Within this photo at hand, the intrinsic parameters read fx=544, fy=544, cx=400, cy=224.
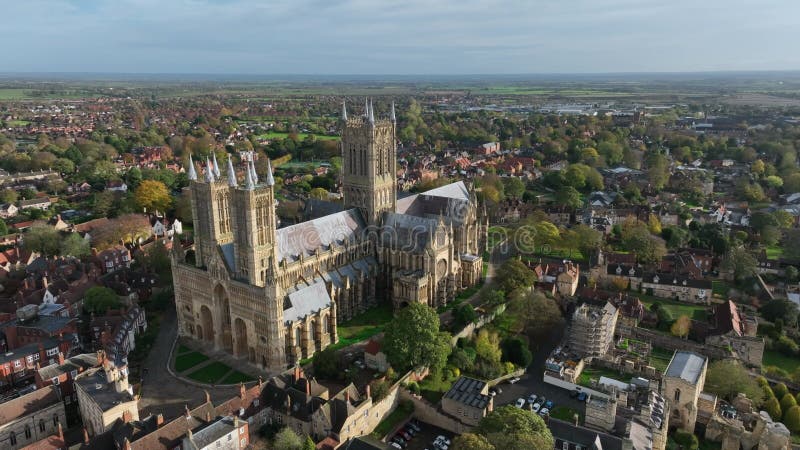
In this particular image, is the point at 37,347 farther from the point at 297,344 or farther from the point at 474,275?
the point at 474,275

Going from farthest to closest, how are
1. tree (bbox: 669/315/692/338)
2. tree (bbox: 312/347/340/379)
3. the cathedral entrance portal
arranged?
1. tree (bbox: 669/315/692/338)
2. the cathedral entrance portal
3. tree (bbox: 312/347/340/379)

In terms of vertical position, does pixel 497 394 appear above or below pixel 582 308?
below

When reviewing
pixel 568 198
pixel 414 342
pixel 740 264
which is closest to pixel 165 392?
pixel 414 342

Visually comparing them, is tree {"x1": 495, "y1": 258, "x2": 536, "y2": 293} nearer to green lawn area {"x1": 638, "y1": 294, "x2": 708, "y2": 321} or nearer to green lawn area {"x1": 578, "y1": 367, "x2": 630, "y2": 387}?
green lawn area {"x1": 578, "y1": 367, "x2": 630, "y2": 387}

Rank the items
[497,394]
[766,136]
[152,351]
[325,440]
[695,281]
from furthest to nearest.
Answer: [766,136] → [695,281] → [152,351] → [497,394] → [325,440]

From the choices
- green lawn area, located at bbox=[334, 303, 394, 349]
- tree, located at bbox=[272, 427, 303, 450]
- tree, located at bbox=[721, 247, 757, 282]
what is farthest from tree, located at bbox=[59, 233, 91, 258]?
tree, located at bbox=[721, 247, 757, 282]

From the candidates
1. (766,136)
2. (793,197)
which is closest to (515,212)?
(793,197)

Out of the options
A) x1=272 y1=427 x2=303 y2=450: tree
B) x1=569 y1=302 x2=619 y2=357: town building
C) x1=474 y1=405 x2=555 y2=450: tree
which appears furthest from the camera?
x1=569 y1=302 x2=619 y2=357: town building
